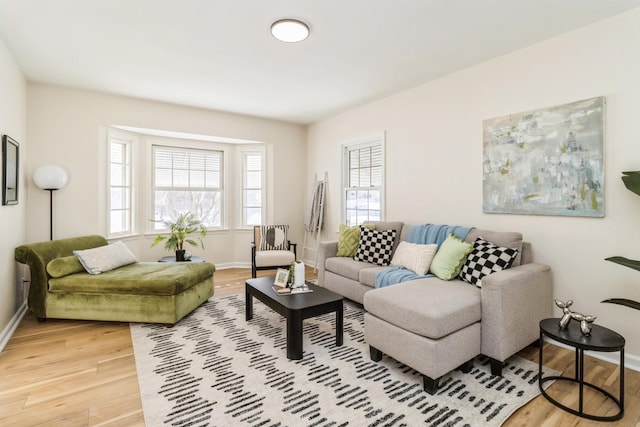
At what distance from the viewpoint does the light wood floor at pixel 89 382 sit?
1801 mm

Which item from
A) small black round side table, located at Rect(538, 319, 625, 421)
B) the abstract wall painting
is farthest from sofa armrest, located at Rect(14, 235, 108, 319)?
the abstract wall painting

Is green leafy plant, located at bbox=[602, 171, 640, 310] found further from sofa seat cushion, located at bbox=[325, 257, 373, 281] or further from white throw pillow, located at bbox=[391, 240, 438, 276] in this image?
sofa seat cushion, located at bbox=[325, 257, 373, 281]

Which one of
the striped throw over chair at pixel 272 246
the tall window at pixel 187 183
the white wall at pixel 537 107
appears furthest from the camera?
the tall window at pixel 187 183

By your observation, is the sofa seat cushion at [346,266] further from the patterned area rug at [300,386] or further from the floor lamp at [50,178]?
the floor lamp at [50,178]

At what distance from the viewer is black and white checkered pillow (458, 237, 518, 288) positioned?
8.30 feet

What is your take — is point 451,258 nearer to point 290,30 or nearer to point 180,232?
point 290,30

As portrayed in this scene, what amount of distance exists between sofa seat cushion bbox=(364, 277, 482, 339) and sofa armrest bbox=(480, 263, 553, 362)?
10cm

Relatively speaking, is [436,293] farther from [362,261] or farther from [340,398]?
[362,261]

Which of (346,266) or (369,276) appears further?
(346,266)

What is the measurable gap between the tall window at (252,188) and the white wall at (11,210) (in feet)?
9.55

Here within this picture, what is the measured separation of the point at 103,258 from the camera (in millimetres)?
3400

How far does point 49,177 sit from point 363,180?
3874mm

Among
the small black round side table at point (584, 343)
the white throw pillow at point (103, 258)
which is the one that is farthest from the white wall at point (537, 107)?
the white throw pillow at point (103, 258)

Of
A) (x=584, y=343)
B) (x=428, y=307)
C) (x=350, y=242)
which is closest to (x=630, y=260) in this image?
(x=584, y=343)
